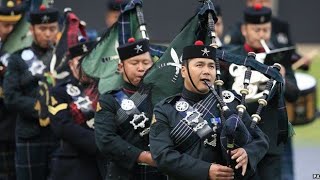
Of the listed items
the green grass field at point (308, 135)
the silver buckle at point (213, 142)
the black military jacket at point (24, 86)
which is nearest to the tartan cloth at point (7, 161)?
the black military jacket at point (24, 86)

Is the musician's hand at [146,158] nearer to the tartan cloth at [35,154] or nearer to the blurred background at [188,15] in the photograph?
the tartan cloth at [35,154]

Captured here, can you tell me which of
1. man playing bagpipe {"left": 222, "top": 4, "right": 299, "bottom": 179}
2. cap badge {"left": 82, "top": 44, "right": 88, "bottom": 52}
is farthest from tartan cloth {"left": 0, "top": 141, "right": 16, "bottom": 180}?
man playing bagpipe {"left": 222, "top": 4, "right": 299, "bottom": 179}

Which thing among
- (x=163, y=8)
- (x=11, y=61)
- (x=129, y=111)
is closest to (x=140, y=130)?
(x=129, y=111)

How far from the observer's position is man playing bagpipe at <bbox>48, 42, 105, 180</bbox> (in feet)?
28.8

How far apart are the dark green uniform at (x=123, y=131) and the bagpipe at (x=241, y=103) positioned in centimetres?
70

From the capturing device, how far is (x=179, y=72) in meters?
7.95

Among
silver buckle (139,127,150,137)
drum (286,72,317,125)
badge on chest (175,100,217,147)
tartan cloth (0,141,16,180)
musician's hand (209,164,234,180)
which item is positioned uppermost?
badge on chest (175,100,217,147)

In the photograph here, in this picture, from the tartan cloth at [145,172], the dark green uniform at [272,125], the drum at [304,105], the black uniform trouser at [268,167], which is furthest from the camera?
the drum at [304,105]

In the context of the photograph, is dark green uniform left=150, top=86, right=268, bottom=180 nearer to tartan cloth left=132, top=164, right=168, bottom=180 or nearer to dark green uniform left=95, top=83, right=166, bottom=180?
dark green uniform left=95, top=83, right=166, bottom=180

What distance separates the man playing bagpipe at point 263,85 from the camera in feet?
26.0

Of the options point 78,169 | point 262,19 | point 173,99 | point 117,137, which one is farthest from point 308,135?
point 173,99

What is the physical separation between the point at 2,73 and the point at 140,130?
2975mm

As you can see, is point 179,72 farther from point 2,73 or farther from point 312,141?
point 312,141

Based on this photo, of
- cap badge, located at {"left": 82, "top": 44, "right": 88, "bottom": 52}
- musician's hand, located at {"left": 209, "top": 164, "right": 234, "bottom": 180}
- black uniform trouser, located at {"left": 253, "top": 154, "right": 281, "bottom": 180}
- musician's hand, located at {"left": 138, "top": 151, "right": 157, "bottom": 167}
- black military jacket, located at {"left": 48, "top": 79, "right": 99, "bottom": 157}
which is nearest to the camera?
musician's hand, located at {"left": 209, "top": 164, "right": 234, "bottom": 180}
